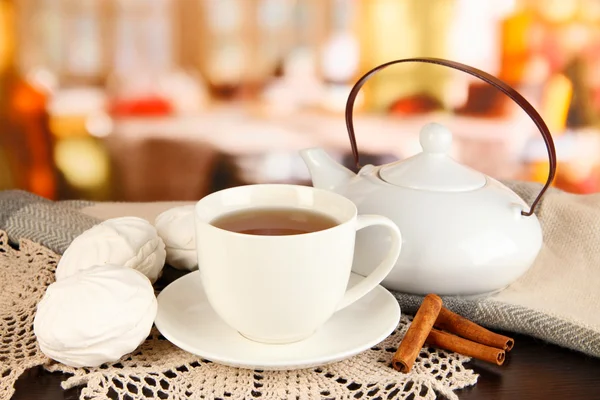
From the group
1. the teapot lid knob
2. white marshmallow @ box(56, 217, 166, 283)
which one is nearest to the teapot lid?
the teapot lid knob

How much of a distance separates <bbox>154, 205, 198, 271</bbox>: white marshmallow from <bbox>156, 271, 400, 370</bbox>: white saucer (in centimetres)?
6

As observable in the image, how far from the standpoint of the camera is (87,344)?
0.52m

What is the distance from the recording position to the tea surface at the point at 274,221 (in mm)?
572

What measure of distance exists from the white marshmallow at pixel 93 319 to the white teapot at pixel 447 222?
0.75 ft

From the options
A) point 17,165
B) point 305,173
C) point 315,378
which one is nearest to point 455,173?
point 315,378

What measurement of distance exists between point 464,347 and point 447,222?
124 mm

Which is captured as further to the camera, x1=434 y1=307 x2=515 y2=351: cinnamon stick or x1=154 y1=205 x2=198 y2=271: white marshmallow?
x1=154 y1=205 x2=198 y2=271: white marshmallow

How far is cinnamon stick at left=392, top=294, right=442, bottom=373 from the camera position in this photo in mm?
546

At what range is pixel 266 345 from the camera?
0.56 m

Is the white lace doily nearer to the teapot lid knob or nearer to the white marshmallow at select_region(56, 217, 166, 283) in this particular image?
the white marshmallow at select_region(56, 217, 166, 283)

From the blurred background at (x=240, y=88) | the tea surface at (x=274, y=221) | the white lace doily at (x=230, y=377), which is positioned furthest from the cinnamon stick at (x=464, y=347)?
the blurred background at (x=240, y=88)

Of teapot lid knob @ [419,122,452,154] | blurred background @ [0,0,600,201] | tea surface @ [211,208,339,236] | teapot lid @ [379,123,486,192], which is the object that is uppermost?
teapot lid knob @ [419,122,452,154]

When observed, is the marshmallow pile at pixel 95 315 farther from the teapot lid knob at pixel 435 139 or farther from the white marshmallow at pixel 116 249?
the teapot lid knob at pixel 435 139

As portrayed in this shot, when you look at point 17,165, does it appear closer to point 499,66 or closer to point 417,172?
point 499,66
